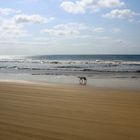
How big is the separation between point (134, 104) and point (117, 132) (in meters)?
3.07

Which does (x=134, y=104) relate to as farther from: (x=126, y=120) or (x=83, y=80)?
(x=83, y=80)

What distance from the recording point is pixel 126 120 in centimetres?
539

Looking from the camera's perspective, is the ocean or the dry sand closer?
the dry sand

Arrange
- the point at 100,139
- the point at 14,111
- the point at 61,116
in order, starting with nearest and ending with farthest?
the point at 100,139, the point at 61,116, the point at 14,111

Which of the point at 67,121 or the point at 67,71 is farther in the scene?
the point at 67,71

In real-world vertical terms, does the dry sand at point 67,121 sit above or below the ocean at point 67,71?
above

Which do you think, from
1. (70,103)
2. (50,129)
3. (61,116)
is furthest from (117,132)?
(70,103)

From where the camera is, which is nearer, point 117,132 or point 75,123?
point 117,132

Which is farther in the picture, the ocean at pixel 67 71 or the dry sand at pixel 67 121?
the ocean at pixel 67 71

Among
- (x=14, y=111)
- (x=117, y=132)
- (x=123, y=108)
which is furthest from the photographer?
(x=123, y=108)

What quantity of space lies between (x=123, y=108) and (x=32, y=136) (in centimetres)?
310

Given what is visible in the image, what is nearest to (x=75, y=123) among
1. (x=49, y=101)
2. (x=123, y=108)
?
(x=123, y=108)

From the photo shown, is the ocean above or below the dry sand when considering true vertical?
below

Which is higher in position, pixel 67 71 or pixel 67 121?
pixel 67 121
